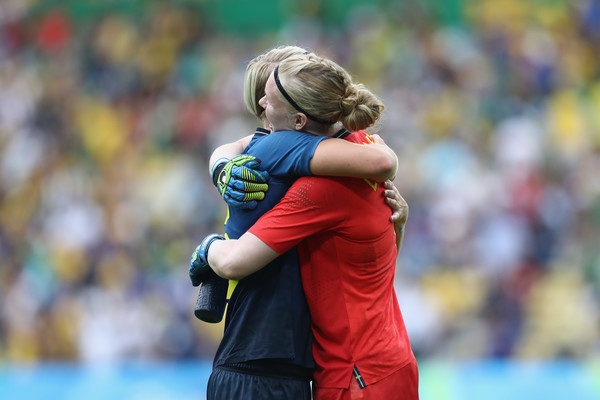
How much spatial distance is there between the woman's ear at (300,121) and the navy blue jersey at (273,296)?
4 centimetres

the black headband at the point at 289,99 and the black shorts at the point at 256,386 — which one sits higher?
the black headband at the point at 289,99

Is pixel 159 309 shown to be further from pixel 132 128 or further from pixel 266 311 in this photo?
pixel 266 311

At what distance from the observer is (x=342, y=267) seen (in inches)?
107

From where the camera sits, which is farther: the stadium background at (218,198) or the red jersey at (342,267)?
the stadium background at (218,198)

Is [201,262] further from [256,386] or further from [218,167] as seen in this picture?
[256,386]

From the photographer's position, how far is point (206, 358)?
25.8 ft

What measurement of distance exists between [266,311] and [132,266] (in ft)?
20.7

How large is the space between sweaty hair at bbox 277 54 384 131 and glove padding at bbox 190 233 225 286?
1.76 feet

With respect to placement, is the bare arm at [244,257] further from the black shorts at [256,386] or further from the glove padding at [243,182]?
the black shorts at [256,386]

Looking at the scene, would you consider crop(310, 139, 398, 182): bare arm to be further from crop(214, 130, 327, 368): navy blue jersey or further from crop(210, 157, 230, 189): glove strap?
crop(210, 157, 230, 189): glove strap

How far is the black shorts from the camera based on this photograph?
2.69 metres

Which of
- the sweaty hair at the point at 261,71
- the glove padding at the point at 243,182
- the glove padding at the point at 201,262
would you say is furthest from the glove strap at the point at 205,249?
the sweaty hair at the point at 261,71

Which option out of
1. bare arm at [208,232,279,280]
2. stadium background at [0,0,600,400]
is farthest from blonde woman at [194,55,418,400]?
stadium background at [0,0,600,400]

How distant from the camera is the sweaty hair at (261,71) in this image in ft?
9.10
